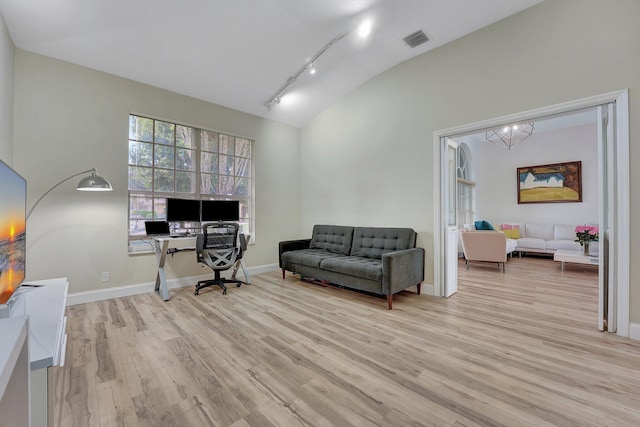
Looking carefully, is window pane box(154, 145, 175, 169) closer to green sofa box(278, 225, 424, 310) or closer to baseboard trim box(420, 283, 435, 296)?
green sofa box(278, 225, 424, 310)

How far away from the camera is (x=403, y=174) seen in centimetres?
392

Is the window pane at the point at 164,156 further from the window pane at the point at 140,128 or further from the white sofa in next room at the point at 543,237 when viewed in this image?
the white sofa in next room at the point at 543,237

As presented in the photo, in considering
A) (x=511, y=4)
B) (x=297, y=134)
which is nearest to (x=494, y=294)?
(x=511, y=4)

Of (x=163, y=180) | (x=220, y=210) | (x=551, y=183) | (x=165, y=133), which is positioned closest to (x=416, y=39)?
(x=220, y=210)

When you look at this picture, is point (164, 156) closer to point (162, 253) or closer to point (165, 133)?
point (165, 133)

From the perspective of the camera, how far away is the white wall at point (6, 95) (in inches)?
96.6

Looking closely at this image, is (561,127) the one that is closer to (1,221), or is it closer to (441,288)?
(441,288)

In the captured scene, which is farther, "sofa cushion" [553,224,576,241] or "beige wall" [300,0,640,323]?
"sofa cushion" [553,224,576,241]

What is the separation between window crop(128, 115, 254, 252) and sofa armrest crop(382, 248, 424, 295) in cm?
270

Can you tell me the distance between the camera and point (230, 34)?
316 centimetres

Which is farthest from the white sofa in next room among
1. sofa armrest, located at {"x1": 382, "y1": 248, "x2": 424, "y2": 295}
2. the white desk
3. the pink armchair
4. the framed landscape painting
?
the white desk

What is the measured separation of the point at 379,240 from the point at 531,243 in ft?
15.5

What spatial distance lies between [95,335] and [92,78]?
3.03 meters

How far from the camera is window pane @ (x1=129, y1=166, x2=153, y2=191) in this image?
3734 millimetres
